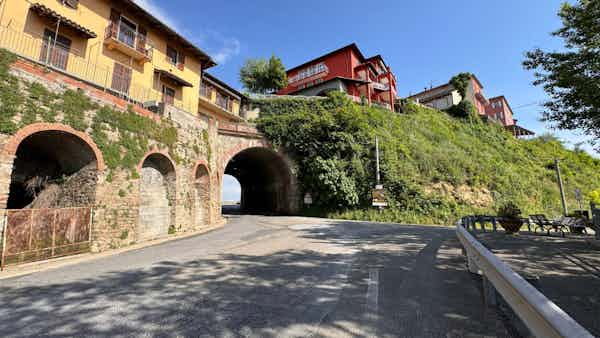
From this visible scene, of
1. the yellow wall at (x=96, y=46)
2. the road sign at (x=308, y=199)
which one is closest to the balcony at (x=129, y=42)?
the yellow wall at (x=96, y=46)

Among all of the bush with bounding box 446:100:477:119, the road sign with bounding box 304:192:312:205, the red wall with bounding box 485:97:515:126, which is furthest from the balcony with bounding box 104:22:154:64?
the red wall with bounding box 485:97:515:126

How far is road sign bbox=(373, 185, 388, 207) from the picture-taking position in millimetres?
17984

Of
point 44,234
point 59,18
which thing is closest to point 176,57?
point 59,18

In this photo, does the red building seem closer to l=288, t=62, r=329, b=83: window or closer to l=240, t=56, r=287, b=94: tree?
l=288, t=62, r=329, b=83: window

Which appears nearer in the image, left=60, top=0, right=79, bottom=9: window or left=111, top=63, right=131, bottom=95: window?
left=60, top=0, right=79, bottom=9: window

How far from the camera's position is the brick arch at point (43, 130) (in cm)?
750

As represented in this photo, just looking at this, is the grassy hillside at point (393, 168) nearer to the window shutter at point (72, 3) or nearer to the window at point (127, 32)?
the window at point (127, 32)

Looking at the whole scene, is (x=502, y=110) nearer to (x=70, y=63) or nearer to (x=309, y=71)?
(x=309, y=71)

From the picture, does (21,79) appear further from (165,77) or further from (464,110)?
(464,110)

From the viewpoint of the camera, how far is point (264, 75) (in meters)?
36.6

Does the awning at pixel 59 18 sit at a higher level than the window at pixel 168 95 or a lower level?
higher

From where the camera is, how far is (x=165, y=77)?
60.4 feet

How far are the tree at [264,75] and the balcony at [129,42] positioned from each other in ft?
65.6

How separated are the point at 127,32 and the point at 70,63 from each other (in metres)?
4.35
